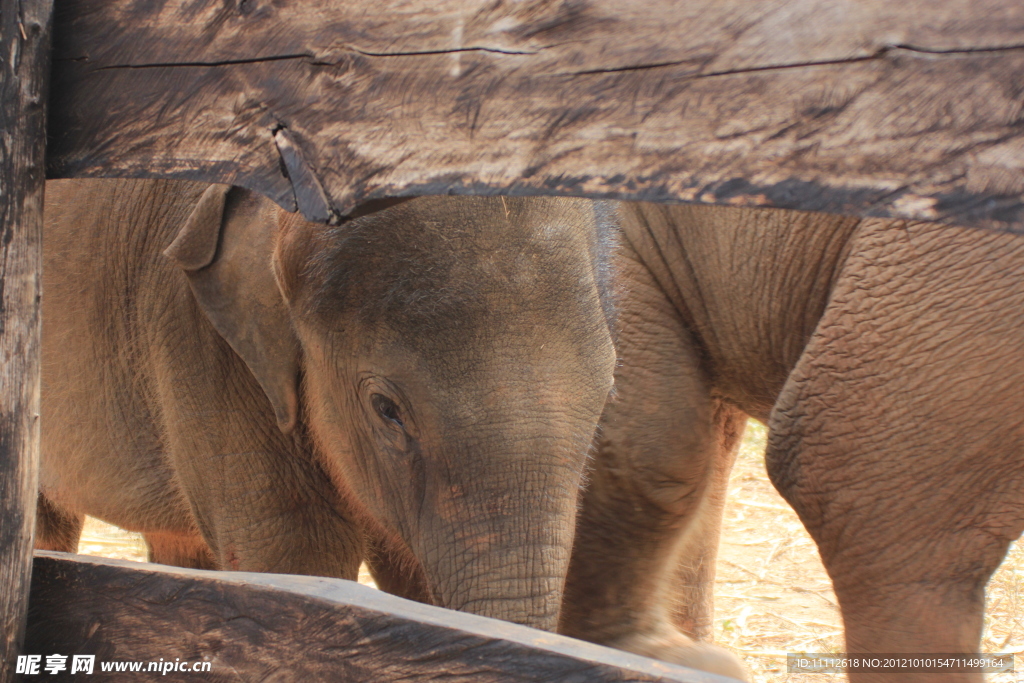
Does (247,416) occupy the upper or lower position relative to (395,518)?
upper

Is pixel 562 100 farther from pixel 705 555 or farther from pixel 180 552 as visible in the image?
pixel 180 552

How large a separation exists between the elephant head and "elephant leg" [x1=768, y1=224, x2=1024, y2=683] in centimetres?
54

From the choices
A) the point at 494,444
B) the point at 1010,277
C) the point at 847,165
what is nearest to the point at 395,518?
the point at 494,444

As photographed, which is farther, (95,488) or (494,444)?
(95,488)

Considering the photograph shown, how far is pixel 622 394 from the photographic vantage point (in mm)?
2736

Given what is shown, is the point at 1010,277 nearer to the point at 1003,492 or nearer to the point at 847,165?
the point at 1003,492

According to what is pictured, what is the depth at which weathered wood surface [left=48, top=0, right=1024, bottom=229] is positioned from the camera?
78 centimetres

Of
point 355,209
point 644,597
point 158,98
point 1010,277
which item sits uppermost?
point 1010,277

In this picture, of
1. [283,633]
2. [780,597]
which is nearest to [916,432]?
[283,633]

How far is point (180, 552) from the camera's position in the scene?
3135 mm

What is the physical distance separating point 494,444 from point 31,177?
2.73ft

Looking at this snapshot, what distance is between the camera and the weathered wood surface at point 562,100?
783 millimetres

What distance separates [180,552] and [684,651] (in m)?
1.54

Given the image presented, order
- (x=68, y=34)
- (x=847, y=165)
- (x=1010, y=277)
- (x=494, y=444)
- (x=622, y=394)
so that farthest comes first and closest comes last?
(x=622, y=394)
(x=1010, y=277)
(x=494, y=444)
(x=68, y=34)
(x=847, y=165)
